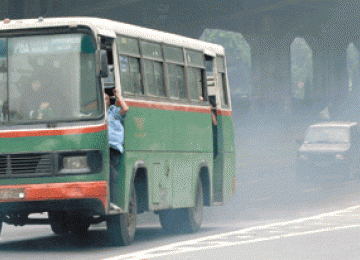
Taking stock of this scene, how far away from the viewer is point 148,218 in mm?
22703

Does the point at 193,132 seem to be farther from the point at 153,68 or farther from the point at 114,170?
the point at 114,170

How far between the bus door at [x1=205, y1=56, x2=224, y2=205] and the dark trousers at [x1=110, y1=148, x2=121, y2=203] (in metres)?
5.10

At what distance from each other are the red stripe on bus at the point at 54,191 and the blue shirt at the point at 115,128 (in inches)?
26.5

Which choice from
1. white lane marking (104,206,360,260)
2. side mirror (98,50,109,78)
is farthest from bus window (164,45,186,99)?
side mirror (98,50,109,78)

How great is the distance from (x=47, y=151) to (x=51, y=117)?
0.44 meters

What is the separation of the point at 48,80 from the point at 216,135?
5892mm

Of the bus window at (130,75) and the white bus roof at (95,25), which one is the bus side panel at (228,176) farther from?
the bus window at (130,75)

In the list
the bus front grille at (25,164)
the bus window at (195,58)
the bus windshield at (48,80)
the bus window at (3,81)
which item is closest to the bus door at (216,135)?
the bus window at (195,58)

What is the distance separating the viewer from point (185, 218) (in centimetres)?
1819

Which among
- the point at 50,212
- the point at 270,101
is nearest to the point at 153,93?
the point at 50,212

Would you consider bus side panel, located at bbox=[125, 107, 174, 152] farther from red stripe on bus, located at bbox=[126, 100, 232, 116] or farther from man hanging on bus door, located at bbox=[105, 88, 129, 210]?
man hanging on bus door, located at bbox=[105, 88, 129, 210]

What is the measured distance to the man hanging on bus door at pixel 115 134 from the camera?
14352 millimetres

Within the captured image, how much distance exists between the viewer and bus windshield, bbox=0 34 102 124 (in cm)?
1402

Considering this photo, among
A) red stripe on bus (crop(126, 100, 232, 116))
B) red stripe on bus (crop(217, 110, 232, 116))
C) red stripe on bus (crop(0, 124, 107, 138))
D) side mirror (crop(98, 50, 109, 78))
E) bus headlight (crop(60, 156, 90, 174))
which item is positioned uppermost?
side mirror (crop(98, 50, 109, 78))
